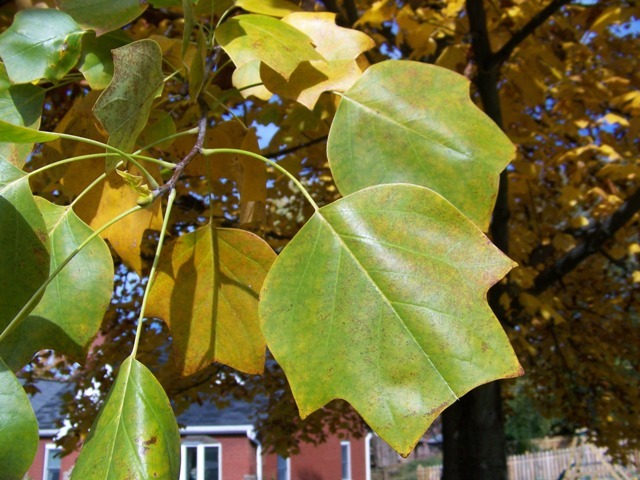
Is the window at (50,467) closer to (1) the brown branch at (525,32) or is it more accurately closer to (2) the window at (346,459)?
(2) the window at (346,459)

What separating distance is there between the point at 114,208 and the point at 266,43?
1.25 ft

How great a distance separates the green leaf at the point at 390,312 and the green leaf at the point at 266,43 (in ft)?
0.85

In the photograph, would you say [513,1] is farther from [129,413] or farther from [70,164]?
[129,413]

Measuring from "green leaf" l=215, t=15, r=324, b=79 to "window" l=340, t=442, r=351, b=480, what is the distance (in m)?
19.5

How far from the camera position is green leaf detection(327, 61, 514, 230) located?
0.88 metres

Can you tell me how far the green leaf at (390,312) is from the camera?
68cm

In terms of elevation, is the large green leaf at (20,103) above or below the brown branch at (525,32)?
below

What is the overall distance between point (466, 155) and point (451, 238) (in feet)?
0.65

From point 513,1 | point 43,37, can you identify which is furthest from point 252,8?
point 513,1

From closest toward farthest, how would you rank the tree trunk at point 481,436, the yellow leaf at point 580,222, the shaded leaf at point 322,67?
the shaded leaf at point 322,67 < the tree trunk at point 481,436 < the yellow leaf at point 580,222

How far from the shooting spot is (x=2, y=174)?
2.69 ft

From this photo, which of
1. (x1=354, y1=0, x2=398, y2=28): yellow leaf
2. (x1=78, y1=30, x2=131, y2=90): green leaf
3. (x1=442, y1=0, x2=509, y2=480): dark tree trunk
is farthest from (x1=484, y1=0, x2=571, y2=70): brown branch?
(x1=78, y1=30, x2=131, y2=90): green leaf

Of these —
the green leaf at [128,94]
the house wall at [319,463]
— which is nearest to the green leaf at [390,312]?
the green leaf at [128,94]

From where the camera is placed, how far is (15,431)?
629 millimetres
